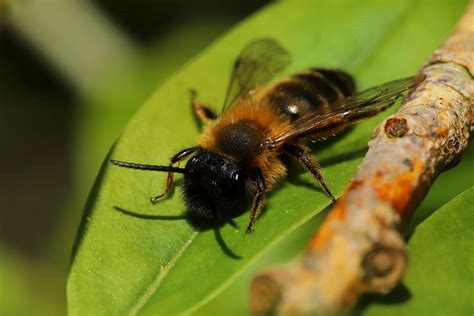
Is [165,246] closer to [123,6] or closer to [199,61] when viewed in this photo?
[199,61]

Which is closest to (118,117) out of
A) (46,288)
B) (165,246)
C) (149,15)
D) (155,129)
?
(46,288)

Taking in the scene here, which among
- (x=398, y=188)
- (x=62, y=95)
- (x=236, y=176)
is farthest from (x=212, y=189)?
(x=62, y=95)

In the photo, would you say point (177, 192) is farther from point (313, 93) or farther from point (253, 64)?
point (253, 64)

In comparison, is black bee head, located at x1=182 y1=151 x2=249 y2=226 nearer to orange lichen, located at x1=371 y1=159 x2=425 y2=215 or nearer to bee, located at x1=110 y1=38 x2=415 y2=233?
bee, located at x1=110 y1=38 x2=415 y2=233

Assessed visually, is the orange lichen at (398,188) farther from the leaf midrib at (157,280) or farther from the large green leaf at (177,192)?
the leaf midrib at (157,280)

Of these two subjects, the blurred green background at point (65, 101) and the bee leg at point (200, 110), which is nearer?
the bee leg at point (200, 110)

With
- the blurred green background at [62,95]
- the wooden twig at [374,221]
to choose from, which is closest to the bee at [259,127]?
the wooden twig at [374,221]
